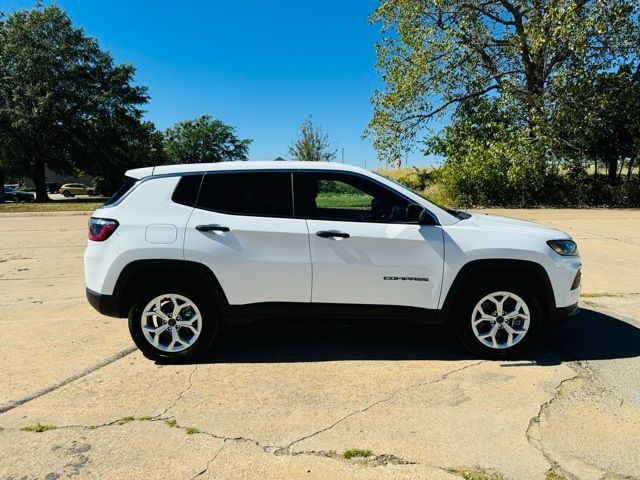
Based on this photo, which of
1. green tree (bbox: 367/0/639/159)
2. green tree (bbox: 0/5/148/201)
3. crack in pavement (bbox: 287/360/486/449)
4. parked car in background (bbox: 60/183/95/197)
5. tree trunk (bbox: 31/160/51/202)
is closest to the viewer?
crack in pavement (bbox: 287/360/486/449)

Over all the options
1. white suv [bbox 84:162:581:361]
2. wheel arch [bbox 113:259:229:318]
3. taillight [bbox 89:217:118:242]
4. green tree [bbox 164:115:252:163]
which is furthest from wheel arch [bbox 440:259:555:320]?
green tree [bbox 164:115:252:163]

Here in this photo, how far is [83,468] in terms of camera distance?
2766 mm

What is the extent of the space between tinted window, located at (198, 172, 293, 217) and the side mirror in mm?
1037

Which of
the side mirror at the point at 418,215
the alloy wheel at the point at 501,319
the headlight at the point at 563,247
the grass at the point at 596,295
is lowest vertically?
the grass at the point at 596,295

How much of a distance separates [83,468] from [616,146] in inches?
951

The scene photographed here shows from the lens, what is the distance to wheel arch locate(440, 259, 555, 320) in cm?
411

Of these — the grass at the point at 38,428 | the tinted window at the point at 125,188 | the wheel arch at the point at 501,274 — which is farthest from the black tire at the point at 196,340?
the wheel arch at the point at 501,274

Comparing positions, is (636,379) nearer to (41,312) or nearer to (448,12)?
(41,312)

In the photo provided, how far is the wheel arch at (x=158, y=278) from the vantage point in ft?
13.4

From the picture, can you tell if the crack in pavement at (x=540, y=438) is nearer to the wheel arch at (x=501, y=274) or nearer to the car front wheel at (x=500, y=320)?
the car front wheel at (x=500, y=320)

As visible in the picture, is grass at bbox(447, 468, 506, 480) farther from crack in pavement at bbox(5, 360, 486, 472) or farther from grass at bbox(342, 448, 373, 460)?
grass at bbox(342, 448, 373, 460)

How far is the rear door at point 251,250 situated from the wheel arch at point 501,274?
1262 millimetres

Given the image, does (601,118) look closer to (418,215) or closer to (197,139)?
(418,215)

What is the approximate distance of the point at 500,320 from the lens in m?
4.24
